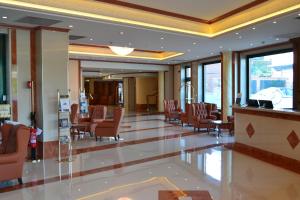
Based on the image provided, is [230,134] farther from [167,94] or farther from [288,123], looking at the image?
[167,94]

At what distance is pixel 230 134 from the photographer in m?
10.0

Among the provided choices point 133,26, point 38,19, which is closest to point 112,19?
point 133,26

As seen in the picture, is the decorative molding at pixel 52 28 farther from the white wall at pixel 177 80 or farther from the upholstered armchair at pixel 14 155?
the white wall at pixel 177 80

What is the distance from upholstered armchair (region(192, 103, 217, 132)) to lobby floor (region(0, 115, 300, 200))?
2.46m

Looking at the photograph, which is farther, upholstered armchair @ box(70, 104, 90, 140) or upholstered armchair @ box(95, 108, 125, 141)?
upholstered armchair @ box(70, 104, 90, 140)

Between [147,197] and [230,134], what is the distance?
648cm

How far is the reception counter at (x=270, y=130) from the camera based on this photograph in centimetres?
575

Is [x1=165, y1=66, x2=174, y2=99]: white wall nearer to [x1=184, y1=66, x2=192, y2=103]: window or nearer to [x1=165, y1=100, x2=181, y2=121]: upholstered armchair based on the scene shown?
[x1=184, y1=66, x2=192, y2=103]: window

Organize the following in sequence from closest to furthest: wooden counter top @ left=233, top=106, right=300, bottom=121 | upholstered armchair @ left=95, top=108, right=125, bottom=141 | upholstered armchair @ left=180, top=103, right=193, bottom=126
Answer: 1. wooden counter top @ left=233, top=106, right=300, bottom=121
2. upholstered armchair @ left=95, top=108, right=125, bottom=141
3. upholstered armchair @ left=180, top=103, right=193, bottom=126

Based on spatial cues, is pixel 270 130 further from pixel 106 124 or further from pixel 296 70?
pixel 106 124

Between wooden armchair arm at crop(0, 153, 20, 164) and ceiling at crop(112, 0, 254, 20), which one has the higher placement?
ceiling at crop(112, 0, 254, 20)

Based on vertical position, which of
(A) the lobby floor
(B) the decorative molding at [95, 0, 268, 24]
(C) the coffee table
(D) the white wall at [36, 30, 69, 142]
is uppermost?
(B) the decorative molding at [95, 0, 268, 24]

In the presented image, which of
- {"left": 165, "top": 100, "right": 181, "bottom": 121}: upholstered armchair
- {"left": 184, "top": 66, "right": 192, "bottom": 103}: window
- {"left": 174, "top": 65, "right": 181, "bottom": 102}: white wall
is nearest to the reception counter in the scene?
{"left": 165, "top": 100, "right": 181, "bottom": 121}: upholstered armchair

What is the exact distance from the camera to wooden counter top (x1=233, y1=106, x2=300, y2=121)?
5735mm
